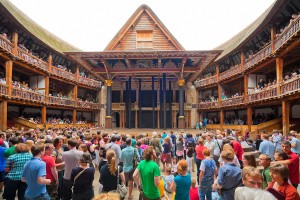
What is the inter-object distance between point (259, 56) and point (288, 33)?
6.43 meters

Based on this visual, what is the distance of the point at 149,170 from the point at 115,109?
30926mm

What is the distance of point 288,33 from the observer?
663 inches

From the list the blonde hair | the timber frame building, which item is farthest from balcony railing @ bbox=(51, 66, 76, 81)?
the blonde hair

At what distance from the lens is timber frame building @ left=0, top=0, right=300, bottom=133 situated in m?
20.0

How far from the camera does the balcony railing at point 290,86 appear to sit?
16062mm

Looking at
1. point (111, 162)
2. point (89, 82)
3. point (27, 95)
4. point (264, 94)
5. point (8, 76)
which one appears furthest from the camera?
point (89, 82)

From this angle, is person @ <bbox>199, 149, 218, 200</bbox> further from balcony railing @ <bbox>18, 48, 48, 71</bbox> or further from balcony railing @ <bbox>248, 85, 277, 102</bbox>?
balcony railing @ <bbox>18, 48, 48, 71</bbox>

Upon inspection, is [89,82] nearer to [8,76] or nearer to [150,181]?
[8,76]

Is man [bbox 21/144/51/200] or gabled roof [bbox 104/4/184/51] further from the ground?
gabled roof [bbox 104/4/184/51]

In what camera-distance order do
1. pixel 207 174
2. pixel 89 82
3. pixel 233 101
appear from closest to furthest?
pixel 207 174 < pixel 233 101 < pixel 89 82

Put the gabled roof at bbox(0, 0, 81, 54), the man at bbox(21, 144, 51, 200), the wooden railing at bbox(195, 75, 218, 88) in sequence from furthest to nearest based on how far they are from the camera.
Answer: the wooden railing at bbox(195, 75, 218, 88) < the gabled roof at bbox(0, 0, 81, 54) < the man at bbox(21, 144, 51, 200)

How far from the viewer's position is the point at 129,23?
29312 millimetres

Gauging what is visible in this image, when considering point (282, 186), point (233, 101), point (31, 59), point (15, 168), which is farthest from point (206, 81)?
point (282, 186)

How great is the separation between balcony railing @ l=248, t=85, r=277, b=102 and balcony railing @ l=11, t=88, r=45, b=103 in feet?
69.4
